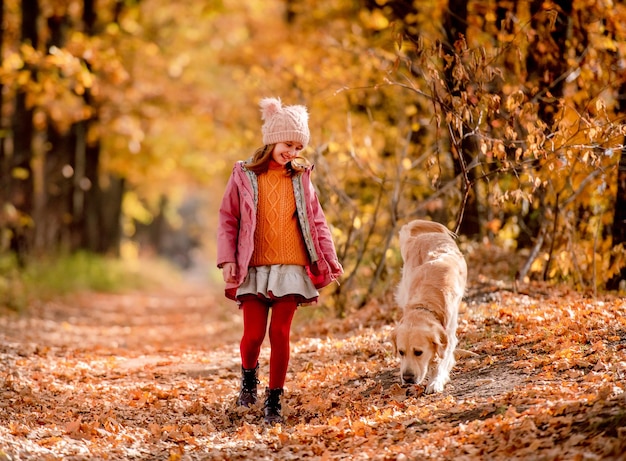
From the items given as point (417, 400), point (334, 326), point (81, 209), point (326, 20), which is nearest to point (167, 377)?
point (334, 326)

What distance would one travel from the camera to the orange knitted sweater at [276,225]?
17.4ft

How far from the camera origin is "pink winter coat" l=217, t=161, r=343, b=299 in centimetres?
520

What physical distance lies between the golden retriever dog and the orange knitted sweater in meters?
0.95

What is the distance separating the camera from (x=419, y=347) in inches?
208

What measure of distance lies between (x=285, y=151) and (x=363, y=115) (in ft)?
26.3

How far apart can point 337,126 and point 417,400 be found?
7984 millimetres

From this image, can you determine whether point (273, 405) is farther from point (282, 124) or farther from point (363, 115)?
point (363, 115)

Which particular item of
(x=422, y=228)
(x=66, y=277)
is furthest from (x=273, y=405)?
(x=66, y=277)

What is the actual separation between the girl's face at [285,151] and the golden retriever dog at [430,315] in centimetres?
149

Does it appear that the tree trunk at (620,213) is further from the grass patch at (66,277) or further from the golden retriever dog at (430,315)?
the grass patch at (66,277)

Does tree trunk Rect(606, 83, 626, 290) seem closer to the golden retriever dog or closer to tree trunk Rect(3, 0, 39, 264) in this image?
the golden retriever dog

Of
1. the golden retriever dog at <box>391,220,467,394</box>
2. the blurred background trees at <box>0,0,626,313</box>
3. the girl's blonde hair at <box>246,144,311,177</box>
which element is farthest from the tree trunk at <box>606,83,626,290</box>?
the girl's blonde hair at <box>246,144,311,177</box>

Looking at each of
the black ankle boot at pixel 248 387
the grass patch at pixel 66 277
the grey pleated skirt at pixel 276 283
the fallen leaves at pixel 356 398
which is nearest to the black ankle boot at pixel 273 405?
the fallen leaves at pixel 356 398

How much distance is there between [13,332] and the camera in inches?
388
